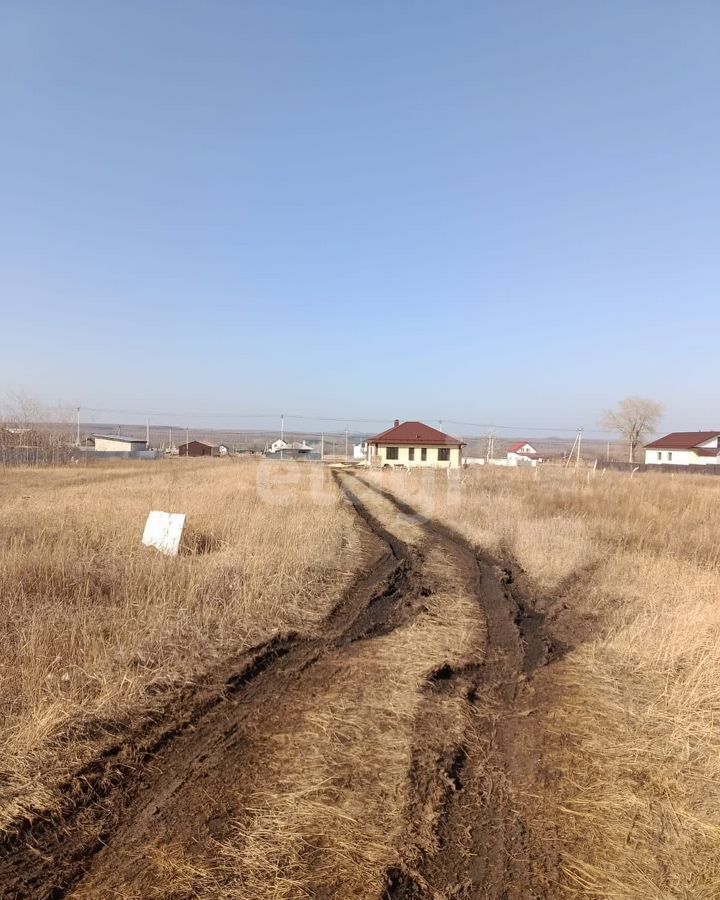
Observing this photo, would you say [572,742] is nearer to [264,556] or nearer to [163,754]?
[163,754]

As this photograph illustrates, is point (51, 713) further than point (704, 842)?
Yes

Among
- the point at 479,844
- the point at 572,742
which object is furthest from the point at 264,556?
the point at 479,844

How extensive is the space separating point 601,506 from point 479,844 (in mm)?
15142

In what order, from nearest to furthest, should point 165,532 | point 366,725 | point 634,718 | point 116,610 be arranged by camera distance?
point 366,725 < point 634,718 < point 116,610 < point 165,532

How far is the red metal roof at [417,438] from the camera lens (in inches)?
2071

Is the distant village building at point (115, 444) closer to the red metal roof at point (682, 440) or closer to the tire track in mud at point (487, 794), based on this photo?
the red metal roof at point (682, 440)

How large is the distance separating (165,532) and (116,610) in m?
3.00

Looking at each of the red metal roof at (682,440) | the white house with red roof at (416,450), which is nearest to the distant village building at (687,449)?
the red metal roof at (682,440)

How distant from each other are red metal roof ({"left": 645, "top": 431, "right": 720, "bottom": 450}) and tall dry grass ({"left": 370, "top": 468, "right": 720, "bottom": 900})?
230 feet

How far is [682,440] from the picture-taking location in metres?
73.6

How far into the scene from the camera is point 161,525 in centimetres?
853

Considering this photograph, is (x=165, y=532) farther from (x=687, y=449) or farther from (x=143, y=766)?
(x=687, y=449)

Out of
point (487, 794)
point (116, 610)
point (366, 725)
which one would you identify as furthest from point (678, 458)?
point (487, 794)

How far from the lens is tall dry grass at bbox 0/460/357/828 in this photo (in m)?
3.43
